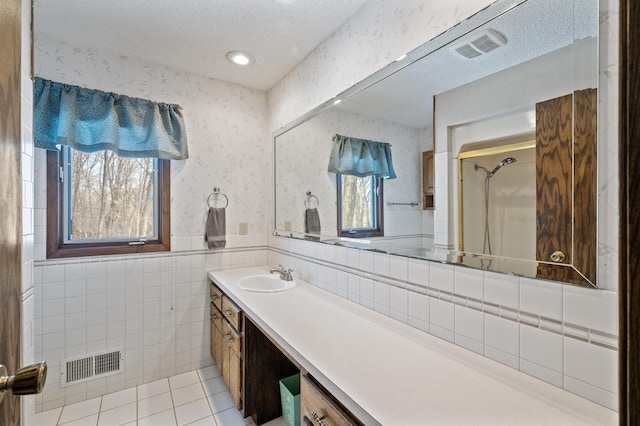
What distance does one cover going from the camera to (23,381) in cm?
56

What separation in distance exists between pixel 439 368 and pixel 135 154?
7.59 feet

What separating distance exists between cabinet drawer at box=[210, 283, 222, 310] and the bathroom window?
3.45 ft

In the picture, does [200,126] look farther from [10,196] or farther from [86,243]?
[10,196]

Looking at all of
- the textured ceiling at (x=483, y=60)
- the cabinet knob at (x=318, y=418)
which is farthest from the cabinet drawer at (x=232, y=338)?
the textured ceiling at (x=483, y=60)

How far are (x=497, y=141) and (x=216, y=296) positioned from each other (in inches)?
83.4

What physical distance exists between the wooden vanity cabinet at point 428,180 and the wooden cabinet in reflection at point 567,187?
0.41 metres

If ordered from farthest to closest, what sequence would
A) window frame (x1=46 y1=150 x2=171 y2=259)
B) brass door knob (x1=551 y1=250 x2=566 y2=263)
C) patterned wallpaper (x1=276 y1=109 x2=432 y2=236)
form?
window frame (x1=46 y1=150 x2=171 y2=259), patterned wallpaper (x1=276 y1=109 x2=432 y2=236), brass door knob (x1=551 y1=250 x2=566 y2=263)

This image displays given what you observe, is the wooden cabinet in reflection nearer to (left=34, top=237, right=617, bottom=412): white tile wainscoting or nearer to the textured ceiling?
(left=34, top=237, right=617, bottom=412): white tile wainscoting

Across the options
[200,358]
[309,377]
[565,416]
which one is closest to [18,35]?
[309,377]

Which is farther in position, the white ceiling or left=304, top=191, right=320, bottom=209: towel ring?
left=304, top=191, right=320, bottom=209: towel ring

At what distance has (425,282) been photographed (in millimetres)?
1308

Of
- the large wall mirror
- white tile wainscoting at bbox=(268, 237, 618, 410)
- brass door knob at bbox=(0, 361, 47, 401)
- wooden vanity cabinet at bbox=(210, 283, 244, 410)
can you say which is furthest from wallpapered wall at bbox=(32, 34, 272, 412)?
brass door knob at bbox=(0, 361, 47, 401)

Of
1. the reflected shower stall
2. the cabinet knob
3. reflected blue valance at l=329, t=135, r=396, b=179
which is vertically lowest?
the cabinet knob

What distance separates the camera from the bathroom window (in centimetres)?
164
